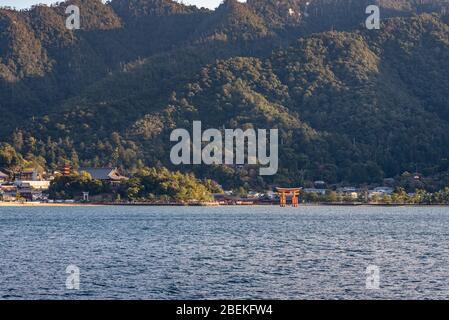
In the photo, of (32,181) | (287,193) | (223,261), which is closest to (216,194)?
(287,193)

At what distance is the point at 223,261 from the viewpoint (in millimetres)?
63000

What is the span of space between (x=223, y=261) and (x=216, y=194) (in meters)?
121

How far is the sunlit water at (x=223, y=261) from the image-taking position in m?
49.2

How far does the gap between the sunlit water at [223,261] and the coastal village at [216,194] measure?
76.2 meters

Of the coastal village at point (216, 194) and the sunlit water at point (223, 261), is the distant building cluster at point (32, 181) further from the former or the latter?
the sunlit water at point (223, 261)

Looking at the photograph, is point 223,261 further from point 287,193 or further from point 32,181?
point 32,181

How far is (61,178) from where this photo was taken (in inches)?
6993

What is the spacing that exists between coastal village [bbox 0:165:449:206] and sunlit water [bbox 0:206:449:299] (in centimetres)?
7617

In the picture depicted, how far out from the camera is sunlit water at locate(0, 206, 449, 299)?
4919 cm

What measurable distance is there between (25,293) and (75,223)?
61.0 metres

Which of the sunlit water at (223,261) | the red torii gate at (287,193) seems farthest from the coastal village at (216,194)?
the sunlit water at (223,261)

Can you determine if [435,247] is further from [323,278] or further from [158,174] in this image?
[158,174]

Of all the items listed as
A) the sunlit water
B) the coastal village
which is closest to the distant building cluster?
the coastal village
